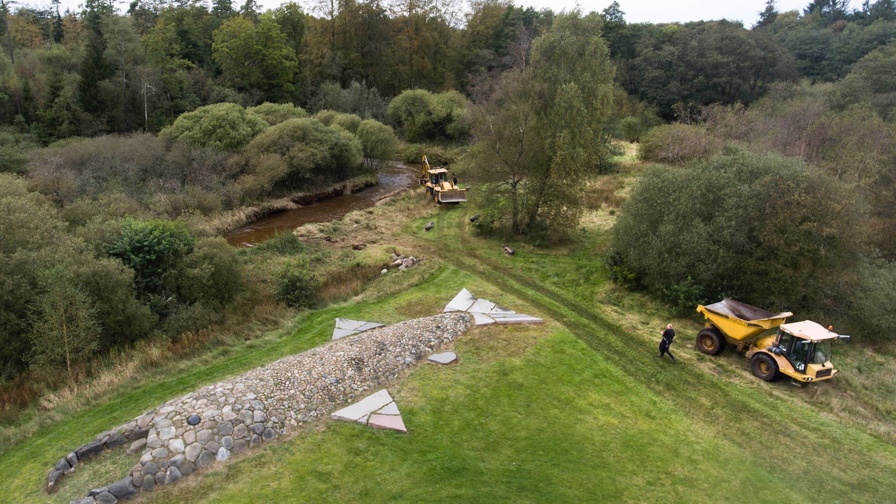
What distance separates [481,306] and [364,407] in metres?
6.90

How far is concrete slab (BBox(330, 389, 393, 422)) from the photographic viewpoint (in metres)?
11.7

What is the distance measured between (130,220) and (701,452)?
18847 mm

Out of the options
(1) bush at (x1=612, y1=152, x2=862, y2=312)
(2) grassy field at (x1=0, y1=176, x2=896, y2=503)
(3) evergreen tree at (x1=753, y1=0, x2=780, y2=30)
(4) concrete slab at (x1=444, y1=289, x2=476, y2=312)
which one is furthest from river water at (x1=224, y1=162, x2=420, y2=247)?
(3) evergreen tree at (x1=753, y1=0, x2=780, y2=30)

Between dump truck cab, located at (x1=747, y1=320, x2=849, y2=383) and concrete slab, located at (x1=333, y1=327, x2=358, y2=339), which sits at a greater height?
dump truck cab, located at (x1=747, y1=320, x2=849, y2=383)

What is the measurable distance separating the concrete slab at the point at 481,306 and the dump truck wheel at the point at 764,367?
808 cm

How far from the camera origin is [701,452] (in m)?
11.3

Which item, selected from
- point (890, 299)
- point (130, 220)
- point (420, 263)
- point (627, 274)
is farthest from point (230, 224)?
point (890, 299)

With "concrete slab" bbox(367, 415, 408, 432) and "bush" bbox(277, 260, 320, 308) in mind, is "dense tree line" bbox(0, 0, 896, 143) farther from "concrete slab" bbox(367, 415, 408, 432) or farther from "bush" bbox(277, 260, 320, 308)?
"concrete slab" bbox(367, 415, 408, 432)

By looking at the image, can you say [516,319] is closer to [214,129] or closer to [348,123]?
[214,129]

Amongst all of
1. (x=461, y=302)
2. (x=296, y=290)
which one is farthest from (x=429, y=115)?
(x=461, y=302)

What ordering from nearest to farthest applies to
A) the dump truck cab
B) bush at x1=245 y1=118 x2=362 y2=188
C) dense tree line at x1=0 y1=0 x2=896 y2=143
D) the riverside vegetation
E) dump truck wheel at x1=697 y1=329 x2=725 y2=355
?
the riverside vegetation
the dump truck cab
dump truck wheel at x1=697 y1=329 x2=725 y2=355
bush at x1=245 y1=118 x2=362 y2=188
dense tree line at x1=0 y1=0 x2=896 y2=143

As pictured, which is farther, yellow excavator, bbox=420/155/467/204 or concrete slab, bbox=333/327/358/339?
yellow excavator, bbox=420/155/467/204

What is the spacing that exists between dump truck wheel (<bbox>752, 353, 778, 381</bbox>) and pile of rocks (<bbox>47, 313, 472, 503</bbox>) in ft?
29.6

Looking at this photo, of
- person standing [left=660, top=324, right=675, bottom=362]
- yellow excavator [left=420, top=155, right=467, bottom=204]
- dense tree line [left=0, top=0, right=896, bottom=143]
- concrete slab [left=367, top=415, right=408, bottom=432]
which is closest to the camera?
concrete slab [left=367, top=415, right=408, bottom=432]
